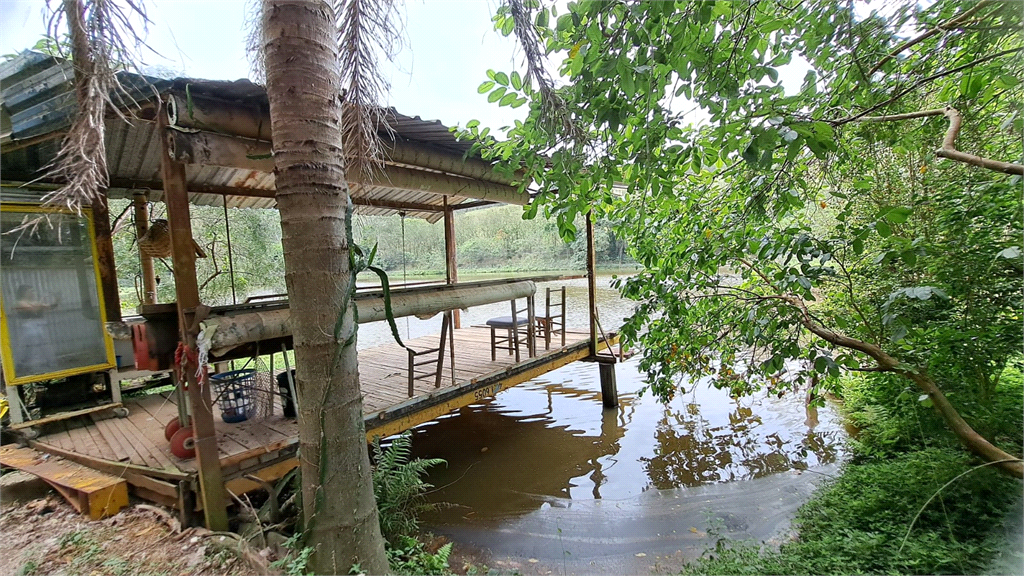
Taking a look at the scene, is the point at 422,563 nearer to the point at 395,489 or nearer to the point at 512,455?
the point at 395,489

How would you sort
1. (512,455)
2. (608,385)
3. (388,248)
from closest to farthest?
(512,455)
(608,385)
(388,248)

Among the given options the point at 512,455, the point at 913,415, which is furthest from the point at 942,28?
the point at 512,455

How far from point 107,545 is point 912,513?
4.92m

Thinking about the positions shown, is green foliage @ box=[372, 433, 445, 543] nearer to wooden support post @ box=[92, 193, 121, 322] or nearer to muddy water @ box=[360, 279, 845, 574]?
muddy water @ box=[360, 279, 845, 574]

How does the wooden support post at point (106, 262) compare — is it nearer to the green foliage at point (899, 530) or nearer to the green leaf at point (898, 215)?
the green foliage at point (899, 530)

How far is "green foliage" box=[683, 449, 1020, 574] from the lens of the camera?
7.16ft

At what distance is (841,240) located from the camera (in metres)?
2.04

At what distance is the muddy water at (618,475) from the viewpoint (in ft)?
10.5

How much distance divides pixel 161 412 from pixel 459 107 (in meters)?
4.06

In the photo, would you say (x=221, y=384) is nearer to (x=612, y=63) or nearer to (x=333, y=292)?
(x=333, y=292)

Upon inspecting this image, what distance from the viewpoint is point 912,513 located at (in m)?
2.59

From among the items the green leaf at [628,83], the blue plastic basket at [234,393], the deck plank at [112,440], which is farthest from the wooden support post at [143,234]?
the green leaf at [628,83]

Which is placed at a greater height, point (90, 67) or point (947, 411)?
point (90, 67)

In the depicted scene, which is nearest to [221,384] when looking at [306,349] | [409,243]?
[306,349]
